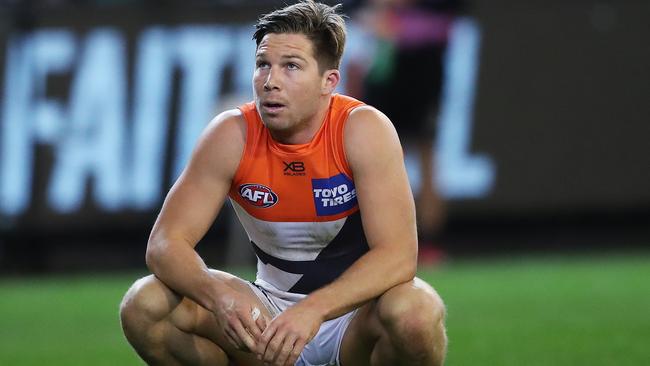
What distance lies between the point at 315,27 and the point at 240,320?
115 cm

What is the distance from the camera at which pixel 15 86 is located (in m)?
11.1

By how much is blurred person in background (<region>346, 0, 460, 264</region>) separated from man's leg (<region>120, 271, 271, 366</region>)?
20.0ft

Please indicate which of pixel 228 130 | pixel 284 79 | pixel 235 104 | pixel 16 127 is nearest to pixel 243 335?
pixel 228 130

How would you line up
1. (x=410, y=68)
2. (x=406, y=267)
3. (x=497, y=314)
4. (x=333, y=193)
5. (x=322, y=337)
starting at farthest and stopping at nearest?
(x=410, y=68) < (x=497, y=314) < (x=322, y=337) < (x=333, y=193) < (x=406, y=267)

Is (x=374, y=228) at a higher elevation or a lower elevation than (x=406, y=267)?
higher

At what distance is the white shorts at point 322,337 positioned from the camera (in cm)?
532

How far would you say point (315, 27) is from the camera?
513cm

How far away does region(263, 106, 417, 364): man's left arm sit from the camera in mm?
4863

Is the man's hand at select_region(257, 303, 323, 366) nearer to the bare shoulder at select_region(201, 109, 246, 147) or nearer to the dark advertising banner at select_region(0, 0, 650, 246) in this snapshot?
the bare shoulder at select_region(201, 109, 246, 147)

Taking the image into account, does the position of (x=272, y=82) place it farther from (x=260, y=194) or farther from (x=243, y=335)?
(x=243, y=335)

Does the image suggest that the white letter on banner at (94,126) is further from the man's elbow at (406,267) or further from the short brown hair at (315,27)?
the man's elbow at (406,267)

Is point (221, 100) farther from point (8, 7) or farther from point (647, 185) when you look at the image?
point (647, 185)

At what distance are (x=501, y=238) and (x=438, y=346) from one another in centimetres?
705

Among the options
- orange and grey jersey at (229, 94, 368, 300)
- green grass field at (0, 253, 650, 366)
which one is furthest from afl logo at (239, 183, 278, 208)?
green grass field at (0, 253, 650, 366)
